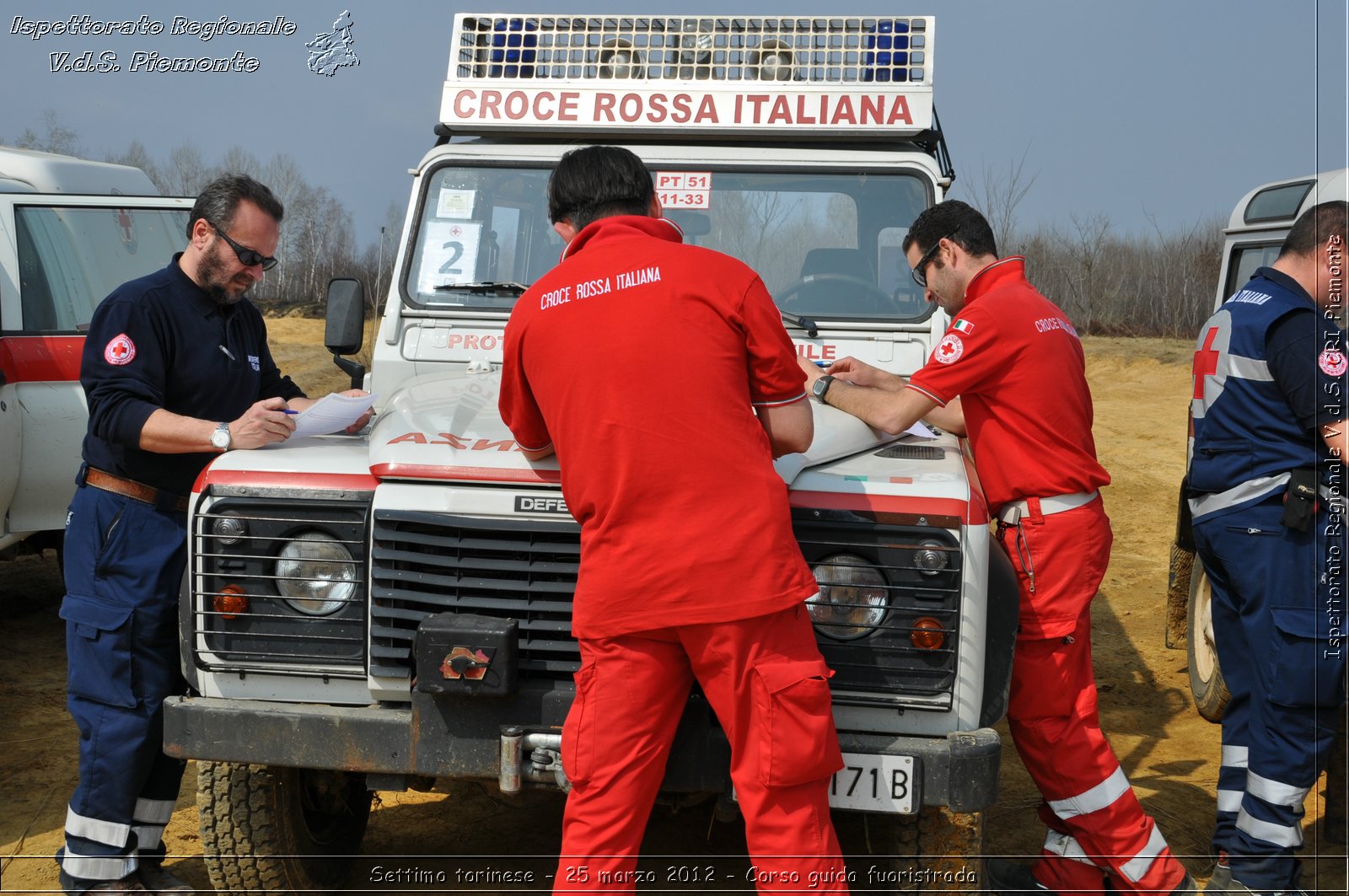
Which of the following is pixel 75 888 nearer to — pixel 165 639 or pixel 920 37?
pixel 165 639

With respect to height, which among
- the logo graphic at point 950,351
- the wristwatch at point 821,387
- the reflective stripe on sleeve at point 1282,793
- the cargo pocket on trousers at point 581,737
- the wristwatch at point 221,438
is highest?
the logo graphic at point 950,351

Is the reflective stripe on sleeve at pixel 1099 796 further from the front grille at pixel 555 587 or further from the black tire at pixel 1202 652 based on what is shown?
the black tire at pixel 1202 652

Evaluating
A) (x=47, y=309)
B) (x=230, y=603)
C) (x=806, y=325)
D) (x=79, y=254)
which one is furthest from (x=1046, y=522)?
(x=79, y=254)

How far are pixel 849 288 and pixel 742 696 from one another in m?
2.07

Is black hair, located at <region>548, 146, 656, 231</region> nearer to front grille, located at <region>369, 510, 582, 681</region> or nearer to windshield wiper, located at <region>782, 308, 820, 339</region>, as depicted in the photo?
front grille, located at <region>369, 510, 582, 681</region>

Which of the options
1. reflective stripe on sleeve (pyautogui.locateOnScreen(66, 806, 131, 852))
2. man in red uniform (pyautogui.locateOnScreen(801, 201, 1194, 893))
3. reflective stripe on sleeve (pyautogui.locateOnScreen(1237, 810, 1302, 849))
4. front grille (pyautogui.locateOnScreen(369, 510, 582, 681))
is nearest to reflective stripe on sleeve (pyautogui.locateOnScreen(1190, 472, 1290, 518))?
man in red uniform (pyautogui.locateOnScreen(801, 201, 1194, 893))

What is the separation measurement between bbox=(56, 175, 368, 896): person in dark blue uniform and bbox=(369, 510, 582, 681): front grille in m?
0.58

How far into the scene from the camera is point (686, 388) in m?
2.44

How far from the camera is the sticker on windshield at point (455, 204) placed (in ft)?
14.1

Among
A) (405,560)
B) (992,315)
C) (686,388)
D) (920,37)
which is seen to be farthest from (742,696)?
(920,37)

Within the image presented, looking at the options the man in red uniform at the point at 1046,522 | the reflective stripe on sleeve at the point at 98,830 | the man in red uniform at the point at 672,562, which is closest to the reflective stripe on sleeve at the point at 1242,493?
the man in red uniform at the point at 1046,522

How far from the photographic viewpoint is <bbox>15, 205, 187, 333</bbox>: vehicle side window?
6023 millimetres

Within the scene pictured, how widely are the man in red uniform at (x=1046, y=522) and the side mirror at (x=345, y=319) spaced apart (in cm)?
172

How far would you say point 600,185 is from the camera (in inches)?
104
